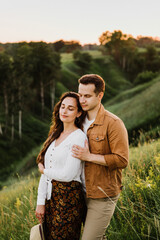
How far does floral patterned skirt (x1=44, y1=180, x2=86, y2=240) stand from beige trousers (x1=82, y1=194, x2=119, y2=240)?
13cm

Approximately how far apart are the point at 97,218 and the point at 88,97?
4.79ft

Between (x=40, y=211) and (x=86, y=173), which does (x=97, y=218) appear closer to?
(x=86, y=173)

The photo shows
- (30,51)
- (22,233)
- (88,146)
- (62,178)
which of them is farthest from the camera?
(30,51)

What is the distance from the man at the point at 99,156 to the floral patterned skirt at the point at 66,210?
13 centimetres

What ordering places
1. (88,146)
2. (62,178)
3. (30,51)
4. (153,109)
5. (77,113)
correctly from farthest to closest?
(30,51) < (153,109) < (77,113) < (88,146) < (62,178)

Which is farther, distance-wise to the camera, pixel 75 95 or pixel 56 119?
pixel 56 119

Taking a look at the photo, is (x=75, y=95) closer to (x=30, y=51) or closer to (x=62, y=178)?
(x=62, y=178)

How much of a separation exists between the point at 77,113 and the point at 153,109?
1618cm

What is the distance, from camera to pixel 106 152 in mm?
2994

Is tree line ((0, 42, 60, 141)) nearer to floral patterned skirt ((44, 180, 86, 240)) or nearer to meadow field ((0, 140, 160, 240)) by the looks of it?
meadow field ((0, 140, 160, 240))

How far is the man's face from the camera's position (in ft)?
9.98

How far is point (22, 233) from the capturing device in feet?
13.5

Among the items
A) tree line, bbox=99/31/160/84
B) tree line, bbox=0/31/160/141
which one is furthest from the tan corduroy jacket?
tree line, bbox=99/31/160/84

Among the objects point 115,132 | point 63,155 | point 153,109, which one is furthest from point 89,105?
point 153,109
